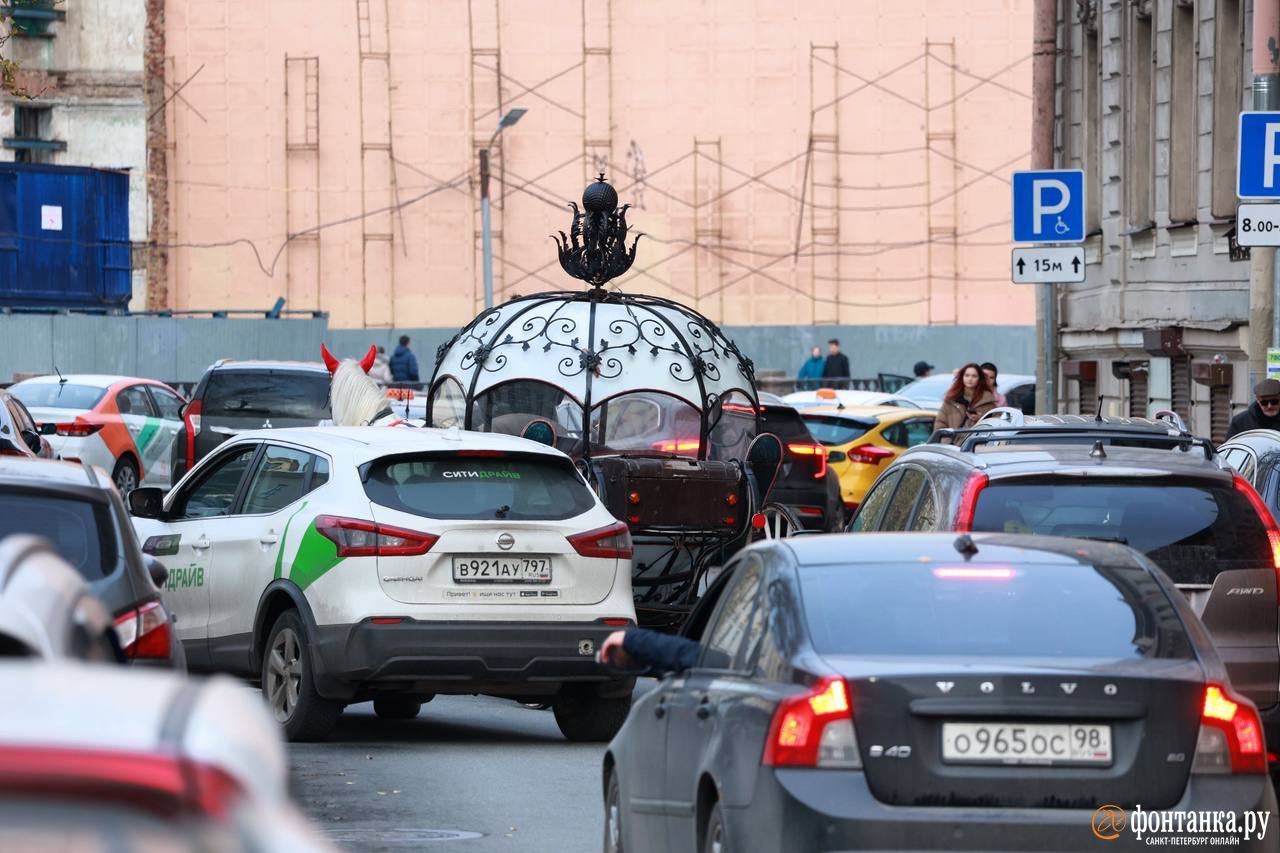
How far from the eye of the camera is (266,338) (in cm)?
5041

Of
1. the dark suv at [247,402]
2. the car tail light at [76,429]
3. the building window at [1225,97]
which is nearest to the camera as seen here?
the building window at [1225,97]

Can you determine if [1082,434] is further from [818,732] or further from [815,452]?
[815,452]

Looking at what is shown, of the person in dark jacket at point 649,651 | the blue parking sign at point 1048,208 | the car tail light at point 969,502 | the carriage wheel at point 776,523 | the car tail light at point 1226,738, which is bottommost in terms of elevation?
the carriage wheel at point 776,523

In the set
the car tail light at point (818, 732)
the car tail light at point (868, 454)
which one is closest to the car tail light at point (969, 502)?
the car tail light at point (818, 732)

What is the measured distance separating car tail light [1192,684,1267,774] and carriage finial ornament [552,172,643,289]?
43.9 ft

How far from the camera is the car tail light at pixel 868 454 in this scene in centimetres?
2678

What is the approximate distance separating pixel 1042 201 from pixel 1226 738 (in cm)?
1375

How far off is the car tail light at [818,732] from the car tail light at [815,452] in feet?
57.3

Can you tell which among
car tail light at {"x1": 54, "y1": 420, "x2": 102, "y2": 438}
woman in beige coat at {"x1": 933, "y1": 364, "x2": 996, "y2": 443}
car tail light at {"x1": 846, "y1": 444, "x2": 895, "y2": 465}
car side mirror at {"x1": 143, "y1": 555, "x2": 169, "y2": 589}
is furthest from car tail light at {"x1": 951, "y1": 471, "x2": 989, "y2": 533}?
car tail light at {"x1": 54, "y1": 420, "x2": 102, "y2": 438}

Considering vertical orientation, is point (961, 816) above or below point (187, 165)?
below

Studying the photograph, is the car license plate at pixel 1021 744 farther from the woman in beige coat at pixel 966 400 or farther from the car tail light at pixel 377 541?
the woman in beige coat at pixel 966 400

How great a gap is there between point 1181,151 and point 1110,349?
3807mm

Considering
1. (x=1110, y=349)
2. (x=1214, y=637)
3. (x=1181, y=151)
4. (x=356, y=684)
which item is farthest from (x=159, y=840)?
(x=1110, y=349)

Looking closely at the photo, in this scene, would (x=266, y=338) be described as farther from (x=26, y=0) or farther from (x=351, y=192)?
(x=26, y=0)
